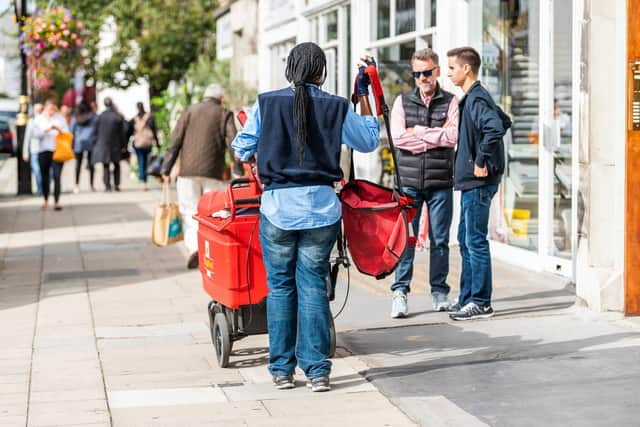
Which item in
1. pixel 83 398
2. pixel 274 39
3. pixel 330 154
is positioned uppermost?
pixel 274 39

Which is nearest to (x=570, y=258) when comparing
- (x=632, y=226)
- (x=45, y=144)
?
(x=632, y=226)

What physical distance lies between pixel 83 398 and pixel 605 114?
4.06 metres

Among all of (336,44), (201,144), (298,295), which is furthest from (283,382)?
(336,44)

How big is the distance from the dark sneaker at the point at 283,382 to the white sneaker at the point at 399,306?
2.27 m

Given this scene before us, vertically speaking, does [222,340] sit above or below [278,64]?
below

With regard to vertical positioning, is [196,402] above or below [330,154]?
below

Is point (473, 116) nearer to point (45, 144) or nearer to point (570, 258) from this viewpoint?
point (570, 258)

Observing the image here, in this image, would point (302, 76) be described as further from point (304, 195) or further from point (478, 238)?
point (478, 238)

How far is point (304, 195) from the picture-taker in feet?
20.8

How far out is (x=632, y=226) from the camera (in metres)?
8.34

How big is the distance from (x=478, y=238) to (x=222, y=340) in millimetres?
2158

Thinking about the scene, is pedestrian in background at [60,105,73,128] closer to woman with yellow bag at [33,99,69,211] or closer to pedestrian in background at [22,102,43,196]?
pedestrian in background at [22,102,43,196]

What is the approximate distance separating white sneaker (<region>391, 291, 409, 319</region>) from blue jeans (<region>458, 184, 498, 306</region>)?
47cm

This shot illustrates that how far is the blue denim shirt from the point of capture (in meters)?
6.36
